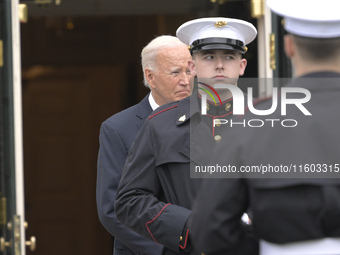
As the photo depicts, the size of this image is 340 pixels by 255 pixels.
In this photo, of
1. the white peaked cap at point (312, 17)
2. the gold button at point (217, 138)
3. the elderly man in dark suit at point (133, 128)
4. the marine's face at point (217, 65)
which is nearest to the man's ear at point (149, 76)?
the elderly man in dark suit at point (133, 128)

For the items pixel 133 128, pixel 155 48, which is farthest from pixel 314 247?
pixel 155 48

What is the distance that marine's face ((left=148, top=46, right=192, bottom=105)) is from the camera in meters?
3.10

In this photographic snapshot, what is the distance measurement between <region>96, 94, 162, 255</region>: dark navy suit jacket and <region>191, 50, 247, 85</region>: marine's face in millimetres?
609

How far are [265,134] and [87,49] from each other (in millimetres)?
5067

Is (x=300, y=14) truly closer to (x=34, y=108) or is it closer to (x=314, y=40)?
(x=314, y=40)

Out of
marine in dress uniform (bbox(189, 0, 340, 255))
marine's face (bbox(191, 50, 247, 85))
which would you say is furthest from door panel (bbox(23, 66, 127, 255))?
marine in dress uniform (bbox(189, 0, 340, 255))

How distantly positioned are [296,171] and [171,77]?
1.64 m

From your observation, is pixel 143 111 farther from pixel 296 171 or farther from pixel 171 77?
pixel 296 171

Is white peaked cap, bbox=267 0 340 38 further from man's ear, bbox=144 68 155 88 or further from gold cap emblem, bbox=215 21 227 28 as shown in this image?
man's ear, bbox=144 68 155 88

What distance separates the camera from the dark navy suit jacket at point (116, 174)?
2783 mm

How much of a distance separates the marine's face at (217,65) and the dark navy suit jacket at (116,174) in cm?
61

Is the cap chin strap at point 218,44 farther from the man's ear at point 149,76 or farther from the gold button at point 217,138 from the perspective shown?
the man's ear at point 149,76

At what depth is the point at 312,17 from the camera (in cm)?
158

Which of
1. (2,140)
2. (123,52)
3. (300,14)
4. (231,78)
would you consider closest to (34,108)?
(123,52)
